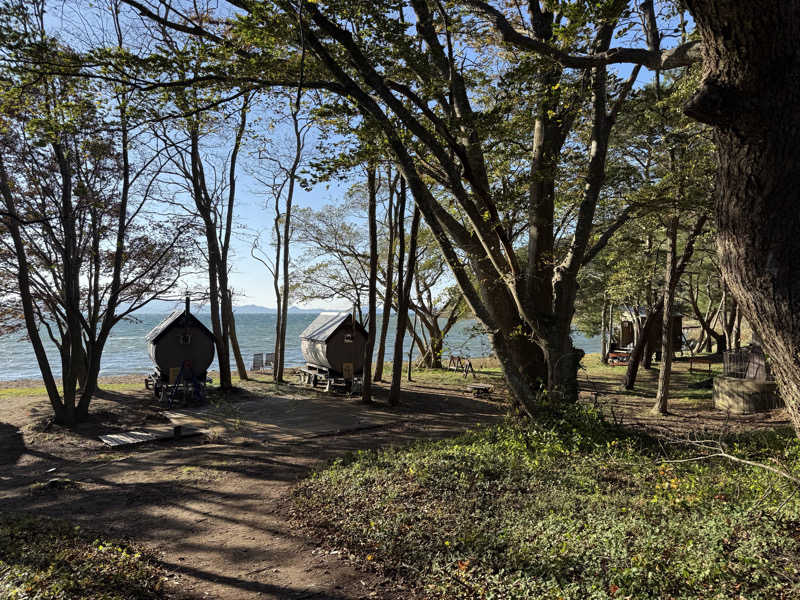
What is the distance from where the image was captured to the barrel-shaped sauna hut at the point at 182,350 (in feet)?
55.2

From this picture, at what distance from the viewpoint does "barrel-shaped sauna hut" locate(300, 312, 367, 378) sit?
1872cm

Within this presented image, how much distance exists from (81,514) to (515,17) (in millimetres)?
12932

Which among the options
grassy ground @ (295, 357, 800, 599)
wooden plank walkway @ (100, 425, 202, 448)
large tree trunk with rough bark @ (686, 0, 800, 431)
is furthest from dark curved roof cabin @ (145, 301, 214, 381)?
large tree trunk with rough bark @ (686, 0, 800, 431)

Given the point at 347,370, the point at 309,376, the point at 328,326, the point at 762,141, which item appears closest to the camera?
the point at 762,141

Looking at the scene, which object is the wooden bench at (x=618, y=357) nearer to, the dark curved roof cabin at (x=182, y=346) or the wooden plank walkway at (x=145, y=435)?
the dark curved roof cabin at (x=182, y=346)

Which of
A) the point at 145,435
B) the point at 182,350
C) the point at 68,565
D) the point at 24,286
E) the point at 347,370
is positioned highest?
the point at 24,286

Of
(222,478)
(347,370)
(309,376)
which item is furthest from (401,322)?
(222,478)

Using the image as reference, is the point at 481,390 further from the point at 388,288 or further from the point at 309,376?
the point at 309,376

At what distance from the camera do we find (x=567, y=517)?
4844 millimetres

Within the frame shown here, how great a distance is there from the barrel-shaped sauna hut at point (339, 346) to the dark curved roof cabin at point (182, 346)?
13.8ft

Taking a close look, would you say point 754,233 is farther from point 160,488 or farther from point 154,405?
point 154,405

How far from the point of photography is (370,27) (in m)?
7.49

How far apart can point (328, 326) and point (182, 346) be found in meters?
5.68

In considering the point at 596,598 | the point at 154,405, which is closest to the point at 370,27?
the point at 596,598
